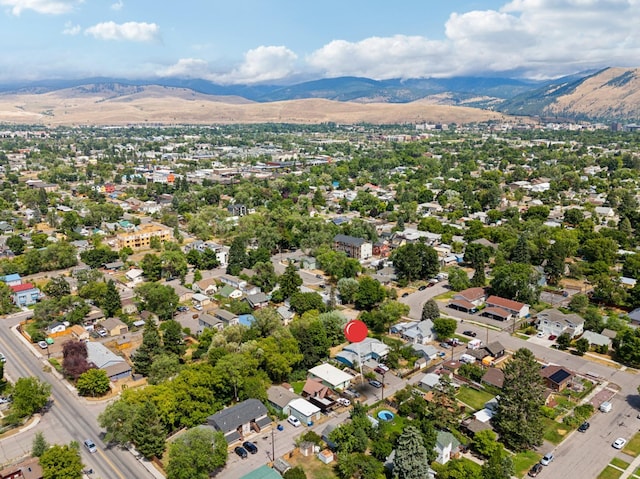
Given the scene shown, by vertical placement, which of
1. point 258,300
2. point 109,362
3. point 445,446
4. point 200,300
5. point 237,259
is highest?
point 237,259

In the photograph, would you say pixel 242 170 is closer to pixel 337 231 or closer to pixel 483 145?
pixel 337 231

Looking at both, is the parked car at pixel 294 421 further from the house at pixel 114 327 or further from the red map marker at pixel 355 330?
the house at pixel 114 327

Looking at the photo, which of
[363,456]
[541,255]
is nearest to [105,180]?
[541,255]

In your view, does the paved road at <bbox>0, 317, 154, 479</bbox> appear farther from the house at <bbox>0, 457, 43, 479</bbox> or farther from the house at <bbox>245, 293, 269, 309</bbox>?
the house at <bbox>245, 293, 269, 309</bbox>

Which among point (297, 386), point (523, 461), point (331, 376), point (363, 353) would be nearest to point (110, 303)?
point (297, 386)

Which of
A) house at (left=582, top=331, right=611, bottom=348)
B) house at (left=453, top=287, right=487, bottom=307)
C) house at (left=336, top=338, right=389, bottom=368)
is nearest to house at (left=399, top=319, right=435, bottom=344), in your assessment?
house at (left=336, top=338, right=389, bottom=368)

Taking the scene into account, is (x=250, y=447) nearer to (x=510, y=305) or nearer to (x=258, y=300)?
(x=258, y=300)

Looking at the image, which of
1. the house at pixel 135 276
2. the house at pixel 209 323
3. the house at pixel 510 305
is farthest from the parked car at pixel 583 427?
the house at pixel 135 276
